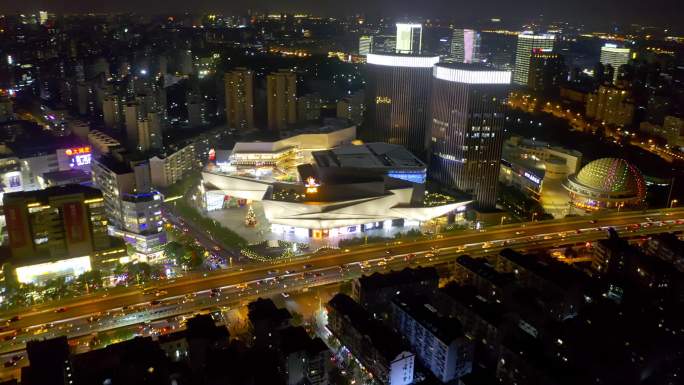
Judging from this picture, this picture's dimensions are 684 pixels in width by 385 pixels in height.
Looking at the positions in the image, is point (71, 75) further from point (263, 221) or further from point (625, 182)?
point (625, 182)

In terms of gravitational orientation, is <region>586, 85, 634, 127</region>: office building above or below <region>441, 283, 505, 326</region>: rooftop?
above

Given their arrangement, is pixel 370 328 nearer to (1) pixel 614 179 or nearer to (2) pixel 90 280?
(2) pixel 90 280

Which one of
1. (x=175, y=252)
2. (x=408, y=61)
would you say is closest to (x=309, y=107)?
(x=408, y=61)

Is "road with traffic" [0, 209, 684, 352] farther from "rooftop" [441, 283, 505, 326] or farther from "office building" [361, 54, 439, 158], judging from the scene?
"office building" [361, 54, 439, 158]

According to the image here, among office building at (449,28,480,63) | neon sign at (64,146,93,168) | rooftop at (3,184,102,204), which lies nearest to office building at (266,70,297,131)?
neon sign at (64,146,93,168)

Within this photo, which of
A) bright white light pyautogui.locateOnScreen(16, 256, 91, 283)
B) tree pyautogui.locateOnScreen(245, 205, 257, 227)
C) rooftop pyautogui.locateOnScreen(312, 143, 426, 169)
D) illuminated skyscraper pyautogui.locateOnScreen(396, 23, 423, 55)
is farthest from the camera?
illuminated skyscraper pyautogui.locateOnScreen(396, 23, 423, 55)

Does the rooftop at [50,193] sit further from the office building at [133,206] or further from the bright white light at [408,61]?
the bright white light at [408,61]

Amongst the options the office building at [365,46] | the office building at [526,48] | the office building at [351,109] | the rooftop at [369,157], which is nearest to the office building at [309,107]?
the office building at [351,109]

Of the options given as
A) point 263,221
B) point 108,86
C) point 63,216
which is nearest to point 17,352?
point 63,216
